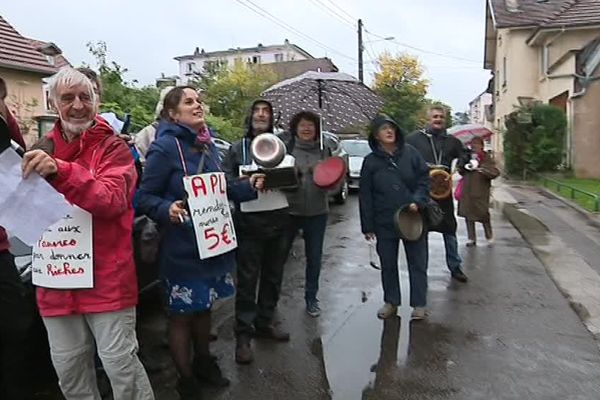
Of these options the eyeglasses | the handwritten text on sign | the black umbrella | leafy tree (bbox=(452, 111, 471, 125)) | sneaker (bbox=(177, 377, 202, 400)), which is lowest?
sneaker (bbox=(177, 377, 202, 400))

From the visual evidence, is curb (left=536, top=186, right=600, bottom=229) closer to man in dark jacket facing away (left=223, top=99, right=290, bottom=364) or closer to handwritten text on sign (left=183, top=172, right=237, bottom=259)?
man in dark jacket facing away (left=223, top=99, right=290, bottom=364)

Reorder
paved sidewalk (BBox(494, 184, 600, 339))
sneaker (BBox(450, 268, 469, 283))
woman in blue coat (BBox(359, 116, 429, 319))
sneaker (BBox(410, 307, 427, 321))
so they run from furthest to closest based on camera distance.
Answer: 1. sneaker (BBox(450, 268, 469, 283))
2. paved sidewalk (BBox(494, 184, 600, 339))
3. sneaker (BBox(410, 307, 427, 321))
4. woman in blue coat (BBox(359, 116, 429, 319))

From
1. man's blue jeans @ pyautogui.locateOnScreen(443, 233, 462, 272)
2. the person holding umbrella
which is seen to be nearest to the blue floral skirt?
man's blue jeans @ pyautogui.locateOnScreen(443, 233, 462, 272)

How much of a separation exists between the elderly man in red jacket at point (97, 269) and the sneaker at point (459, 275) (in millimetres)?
4536

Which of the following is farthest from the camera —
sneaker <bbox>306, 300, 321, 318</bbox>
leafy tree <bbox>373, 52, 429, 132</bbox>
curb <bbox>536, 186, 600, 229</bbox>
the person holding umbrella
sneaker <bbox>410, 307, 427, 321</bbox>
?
leafy tree <bbox>373, 52, 429, 132</bbox>

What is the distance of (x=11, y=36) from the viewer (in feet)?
49.5

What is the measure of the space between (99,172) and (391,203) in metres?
3.01

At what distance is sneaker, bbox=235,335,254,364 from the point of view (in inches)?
176

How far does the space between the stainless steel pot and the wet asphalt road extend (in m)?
1.47

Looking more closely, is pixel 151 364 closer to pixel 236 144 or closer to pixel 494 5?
pixel 236 144

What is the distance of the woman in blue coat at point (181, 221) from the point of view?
3.60 meters

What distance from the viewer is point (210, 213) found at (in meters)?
3.67

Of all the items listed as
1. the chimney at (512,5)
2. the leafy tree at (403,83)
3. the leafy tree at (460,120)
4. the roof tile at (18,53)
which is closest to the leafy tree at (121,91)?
the roof tile at (18,53)

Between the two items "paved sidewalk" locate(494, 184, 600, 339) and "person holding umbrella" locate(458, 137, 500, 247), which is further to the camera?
"person holding umbrella" locate(458, 137, 500, 247)
